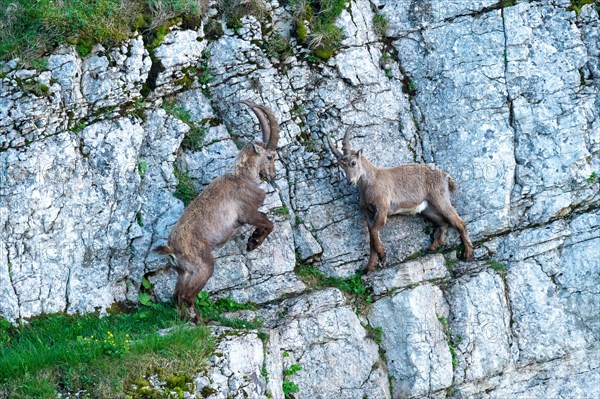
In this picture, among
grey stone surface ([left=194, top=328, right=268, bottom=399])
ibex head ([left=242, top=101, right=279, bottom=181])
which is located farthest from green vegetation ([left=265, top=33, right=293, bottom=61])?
grey stone surface ([left=194, top=328, right=268, bottom=399])

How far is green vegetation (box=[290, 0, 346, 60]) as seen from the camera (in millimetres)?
13172

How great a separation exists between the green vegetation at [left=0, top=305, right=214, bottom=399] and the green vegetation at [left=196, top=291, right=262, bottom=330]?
678 mm

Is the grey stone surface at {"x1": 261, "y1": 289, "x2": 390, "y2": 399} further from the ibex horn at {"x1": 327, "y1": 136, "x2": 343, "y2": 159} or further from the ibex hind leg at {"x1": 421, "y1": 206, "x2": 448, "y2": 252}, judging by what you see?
the ibex horn at {"x1": 327, "y1": 136, "x2": 343, "y2": 159}

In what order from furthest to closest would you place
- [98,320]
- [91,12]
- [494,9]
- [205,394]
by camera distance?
[494,9] → [91,12] → [98,320] → [205,394]

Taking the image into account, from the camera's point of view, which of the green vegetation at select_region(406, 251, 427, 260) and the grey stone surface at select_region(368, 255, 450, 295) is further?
the green vegetation at select_region(406, 251, 427, 260)

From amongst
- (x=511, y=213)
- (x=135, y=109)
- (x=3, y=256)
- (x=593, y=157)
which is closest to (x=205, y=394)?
(x=3, y=256)

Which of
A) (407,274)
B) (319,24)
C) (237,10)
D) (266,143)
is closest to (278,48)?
(319,24)

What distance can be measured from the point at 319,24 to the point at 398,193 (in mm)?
2946

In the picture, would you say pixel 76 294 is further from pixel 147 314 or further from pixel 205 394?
pixel 205 394

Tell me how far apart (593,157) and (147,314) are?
269 inches

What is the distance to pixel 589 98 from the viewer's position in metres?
12.9

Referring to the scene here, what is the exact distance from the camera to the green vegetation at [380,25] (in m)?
13.6

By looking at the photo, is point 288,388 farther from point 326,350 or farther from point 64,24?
point 64,24

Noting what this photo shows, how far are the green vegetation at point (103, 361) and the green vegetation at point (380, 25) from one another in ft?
18.6
